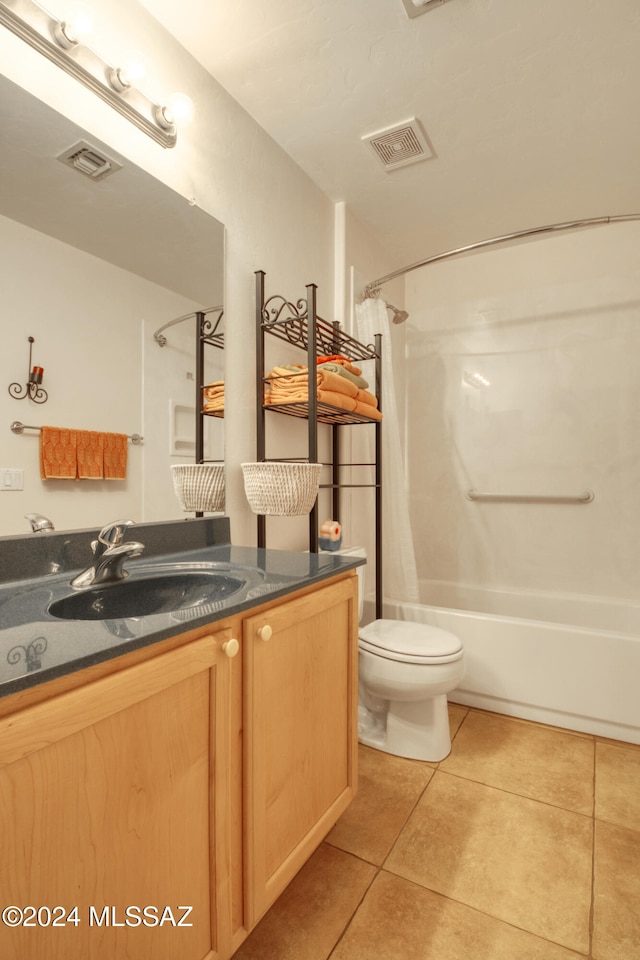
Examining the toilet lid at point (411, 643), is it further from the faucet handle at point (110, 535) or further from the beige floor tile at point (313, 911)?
the faucet handle at point (110, 535)

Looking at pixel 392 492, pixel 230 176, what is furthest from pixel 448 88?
pixel 392 492

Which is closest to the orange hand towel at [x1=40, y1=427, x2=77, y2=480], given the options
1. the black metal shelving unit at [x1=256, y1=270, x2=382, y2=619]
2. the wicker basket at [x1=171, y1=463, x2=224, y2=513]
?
the wicker basket at [x1=171, y1=463, x2=224, y2=513]

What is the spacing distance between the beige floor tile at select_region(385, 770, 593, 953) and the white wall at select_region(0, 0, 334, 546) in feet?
3.46

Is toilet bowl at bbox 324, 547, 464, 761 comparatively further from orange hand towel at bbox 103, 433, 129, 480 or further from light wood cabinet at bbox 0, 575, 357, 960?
orange hand towel at bbox 103, 433, 129, 480

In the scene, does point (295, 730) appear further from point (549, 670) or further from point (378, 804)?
point (549, 670)

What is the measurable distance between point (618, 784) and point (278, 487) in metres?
1.50

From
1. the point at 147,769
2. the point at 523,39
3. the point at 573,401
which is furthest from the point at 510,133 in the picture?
the point at 147,769

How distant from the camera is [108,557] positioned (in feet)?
3.49

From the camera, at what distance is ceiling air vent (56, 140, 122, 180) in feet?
3.91

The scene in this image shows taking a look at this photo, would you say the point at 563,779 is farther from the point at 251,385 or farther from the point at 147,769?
the point at 251,385

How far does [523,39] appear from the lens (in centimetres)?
150

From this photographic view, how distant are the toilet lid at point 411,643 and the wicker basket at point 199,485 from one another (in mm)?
741

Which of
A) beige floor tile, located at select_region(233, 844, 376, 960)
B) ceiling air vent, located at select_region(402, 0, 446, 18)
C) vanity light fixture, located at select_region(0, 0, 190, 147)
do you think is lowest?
beige floor tile, located at select_region(233, 844, 376, 960)

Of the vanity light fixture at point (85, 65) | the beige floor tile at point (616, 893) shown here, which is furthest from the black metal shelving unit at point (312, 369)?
the beige floor tile at point (616, 893)
